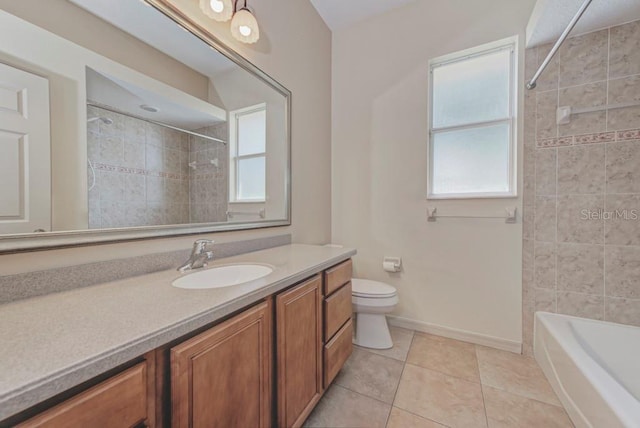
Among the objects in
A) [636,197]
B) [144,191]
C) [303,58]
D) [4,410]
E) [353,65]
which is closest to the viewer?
[4,410]

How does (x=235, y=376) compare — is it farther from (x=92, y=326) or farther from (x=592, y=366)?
(x=592, y=366)

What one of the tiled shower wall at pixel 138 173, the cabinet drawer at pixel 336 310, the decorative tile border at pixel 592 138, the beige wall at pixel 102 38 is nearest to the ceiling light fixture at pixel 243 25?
the beige wall at pixel 102 38

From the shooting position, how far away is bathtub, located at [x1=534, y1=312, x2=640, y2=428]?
0.98 metres

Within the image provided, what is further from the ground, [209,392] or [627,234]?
[627,234]

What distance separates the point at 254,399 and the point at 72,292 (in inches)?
27.2

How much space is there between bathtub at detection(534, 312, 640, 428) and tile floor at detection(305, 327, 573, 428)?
0.14 metres

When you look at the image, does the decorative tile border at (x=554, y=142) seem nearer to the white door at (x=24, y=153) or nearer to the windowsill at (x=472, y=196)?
the windowsill at (x=472, y=196)

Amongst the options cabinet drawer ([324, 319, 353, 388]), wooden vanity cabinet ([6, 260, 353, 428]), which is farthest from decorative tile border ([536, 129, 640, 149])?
cabinet drawer ([324, 319, 353, 388])

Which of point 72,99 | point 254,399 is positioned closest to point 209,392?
point 254,399

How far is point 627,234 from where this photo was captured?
1598mm

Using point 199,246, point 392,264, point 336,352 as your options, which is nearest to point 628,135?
point 392,264

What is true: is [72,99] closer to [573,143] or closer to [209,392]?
[209,392]

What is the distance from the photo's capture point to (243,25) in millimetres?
1399

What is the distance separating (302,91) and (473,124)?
1.41 metres
